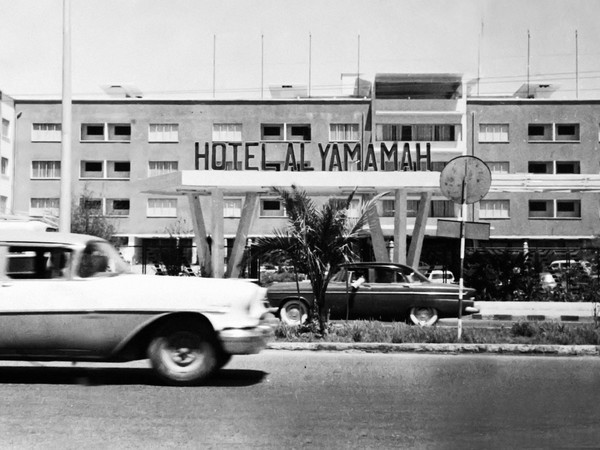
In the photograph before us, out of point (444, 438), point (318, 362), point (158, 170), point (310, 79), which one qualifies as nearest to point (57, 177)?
point (158, 170)

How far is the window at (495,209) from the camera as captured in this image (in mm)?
63594

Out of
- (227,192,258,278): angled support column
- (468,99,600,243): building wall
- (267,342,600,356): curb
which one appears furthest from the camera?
(468,99,600,243): building wall

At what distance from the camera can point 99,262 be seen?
1008 cm

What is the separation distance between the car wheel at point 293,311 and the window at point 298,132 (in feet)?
148

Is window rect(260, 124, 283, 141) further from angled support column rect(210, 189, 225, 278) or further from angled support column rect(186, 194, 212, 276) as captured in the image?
angled support column rect(210, 189, 225, 278)

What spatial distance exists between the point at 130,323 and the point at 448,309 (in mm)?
10536

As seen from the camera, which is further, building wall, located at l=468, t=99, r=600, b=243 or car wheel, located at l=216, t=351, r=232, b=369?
building wall, located at l=468, t=99, r=600, b=243

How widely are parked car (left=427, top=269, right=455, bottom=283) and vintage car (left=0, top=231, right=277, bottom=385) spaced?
17.7m

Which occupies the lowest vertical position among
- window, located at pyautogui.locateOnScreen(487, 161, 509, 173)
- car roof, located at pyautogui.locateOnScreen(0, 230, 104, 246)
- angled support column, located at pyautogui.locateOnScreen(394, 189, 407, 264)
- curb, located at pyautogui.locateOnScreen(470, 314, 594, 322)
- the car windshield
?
curb, located at pyautogui.locateOnScreen(470, 314, 594, 322)

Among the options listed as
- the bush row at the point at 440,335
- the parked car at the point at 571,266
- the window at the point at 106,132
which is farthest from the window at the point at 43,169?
the bush row at the point at 440,335

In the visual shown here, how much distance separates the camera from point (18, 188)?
63.7 m

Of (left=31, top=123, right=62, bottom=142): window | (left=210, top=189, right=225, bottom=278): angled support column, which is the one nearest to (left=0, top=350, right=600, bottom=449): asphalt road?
(left=210, top=189, right=225, bottom=278): angled support column

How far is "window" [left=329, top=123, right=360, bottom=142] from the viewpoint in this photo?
63625 mm

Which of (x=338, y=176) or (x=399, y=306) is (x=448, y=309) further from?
(x=338, y=176)
